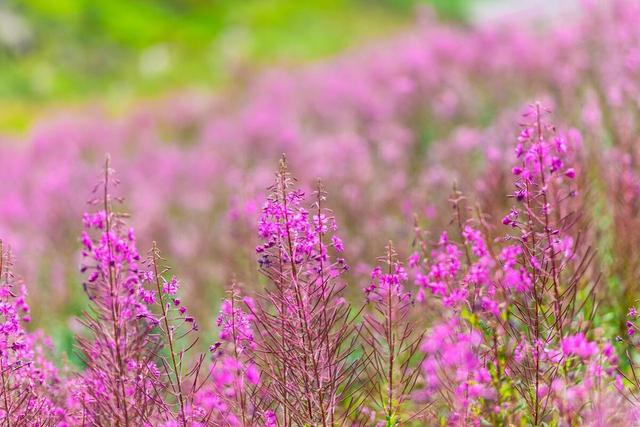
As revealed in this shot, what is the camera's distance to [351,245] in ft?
24.0

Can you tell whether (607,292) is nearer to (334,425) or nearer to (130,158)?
(334,425)

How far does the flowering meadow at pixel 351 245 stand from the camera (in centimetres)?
307

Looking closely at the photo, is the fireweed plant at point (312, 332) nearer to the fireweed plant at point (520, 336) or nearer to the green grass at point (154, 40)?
the fireweed plant at point (520, 336)

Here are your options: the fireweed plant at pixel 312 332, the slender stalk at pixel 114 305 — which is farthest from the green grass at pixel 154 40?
the slender stalk at pixel 114 305

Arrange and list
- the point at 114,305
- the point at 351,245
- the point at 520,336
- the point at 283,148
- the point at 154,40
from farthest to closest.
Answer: the point at 154,40
the point at 283,148
the point at 351,245
the point at 520,336
the point at 114,305

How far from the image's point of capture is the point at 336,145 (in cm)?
1016

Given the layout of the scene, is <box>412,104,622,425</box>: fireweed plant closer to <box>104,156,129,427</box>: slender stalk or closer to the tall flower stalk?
the tall flower stalk

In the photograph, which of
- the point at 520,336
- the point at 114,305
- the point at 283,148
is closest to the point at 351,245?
the point at 520,336

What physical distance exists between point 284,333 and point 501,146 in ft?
18.1

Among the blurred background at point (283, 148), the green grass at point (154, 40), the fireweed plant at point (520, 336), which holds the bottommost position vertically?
the fireweed plant at point (520, 336)

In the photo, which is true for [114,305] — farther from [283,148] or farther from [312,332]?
[283,148]

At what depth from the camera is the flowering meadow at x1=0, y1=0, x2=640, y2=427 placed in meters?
3.07

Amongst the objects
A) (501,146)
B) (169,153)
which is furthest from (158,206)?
(501,146)

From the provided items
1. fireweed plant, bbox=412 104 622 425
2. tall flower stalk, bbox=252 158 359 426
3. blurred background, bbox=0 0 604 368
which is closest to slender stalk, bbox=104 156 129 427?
tall flower stalk, bbox=252 158 359 426
